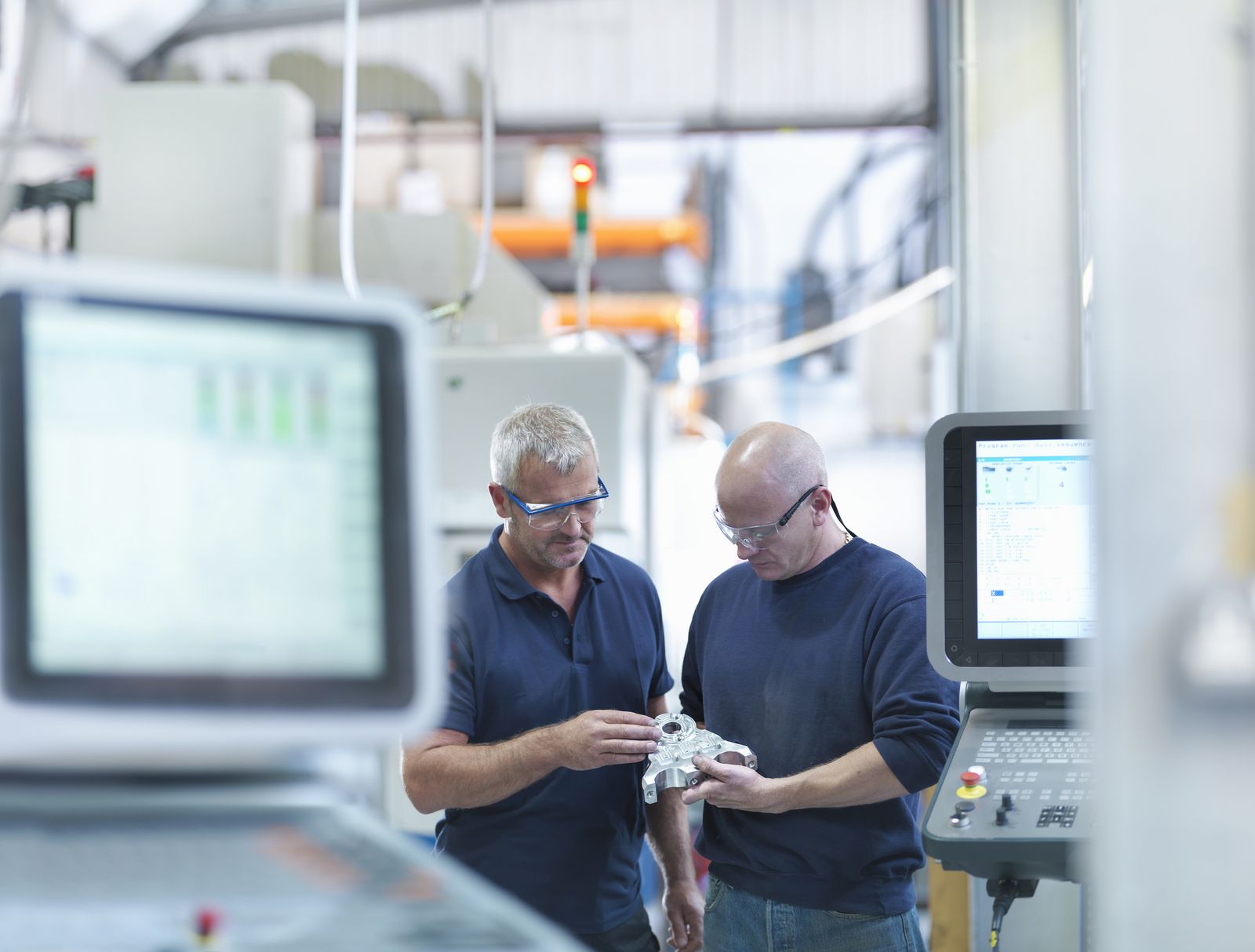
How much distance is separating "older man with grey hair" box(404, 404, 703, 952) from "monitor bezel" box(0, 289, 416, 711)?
0.95m

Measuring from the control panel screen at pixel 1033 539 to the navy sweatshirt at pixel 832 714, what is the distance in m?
0.16

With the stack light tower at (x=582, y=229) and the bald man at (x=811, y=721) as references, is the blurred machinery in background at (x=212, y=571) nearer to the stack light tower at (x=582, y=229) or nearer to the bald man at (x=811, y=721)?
the bald man at (x=811, y=721)

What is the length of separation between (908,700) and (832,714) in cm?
13

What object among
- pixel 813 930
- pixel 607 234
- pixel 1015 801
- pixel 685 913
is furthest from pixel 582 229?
pixel 607 234

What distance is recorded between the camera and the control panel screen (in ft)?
5.32

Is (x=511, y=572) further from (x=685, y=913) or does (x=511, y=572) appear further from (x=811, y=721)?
(x=685, y=913)

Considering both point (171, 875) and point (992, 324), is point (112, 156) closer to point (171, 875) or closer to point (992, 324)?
point (992, 324)

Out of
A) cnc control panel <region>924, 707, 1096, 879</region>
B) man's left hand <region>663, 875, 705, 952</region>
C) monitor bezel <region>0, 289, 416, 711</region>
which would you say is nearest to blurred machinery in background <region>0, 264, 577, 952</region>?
monitor bezel <region>0, 289, 416, 711</region>

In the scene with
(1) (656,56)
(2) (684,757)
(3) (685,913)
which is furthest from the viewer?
(1) (656,56)

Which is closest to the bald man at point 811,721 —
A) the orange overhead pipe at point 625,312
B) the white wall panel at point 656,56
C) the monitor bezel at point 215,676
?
the monitor bezel at point 215,676

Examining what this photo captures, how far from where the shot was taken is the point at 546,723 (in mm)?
1865

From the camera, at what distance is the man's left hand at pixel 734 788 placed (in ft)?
5.58

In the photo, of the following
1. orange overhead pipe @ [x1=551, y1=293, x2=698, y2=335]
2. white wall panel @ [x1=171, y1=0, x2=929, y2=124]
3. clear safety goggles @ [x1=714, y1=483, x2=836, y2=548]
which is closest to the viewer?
clear safety goggles @ [x1=714, y1=483, x2=836, y2=548]

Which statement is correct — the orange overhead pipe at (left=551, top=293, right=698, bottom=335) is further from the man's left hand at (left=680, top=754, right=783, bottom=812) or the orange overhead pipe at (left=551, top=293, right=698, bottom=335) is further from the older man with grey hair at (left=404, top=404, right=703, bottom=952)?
the man's left hand at (left=680, top=754, right=783, bottom=812)
